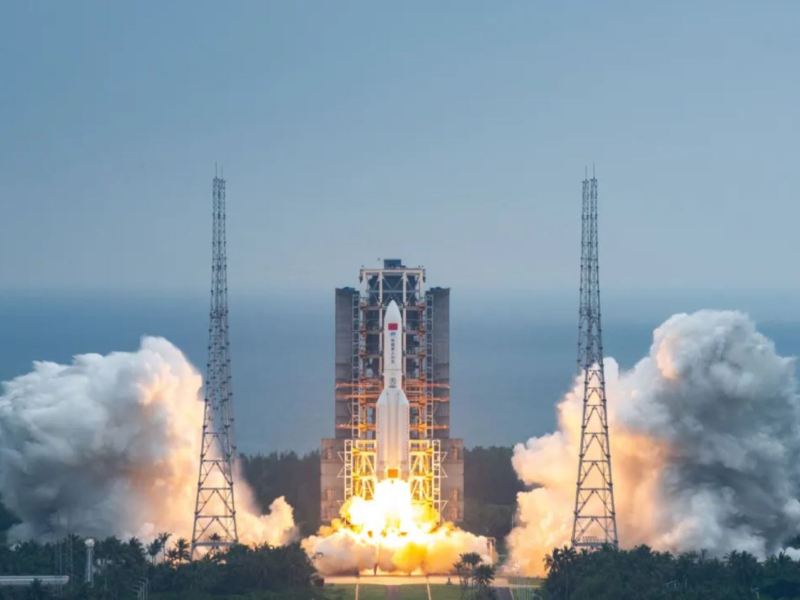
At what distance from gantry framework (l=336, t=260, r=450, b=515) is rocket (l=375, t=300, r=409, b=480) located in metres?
1.90

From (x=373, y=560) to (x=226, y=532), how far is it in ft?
18.2

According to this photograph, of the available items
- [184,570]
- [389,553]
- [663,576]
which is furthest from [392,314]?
[663,576]

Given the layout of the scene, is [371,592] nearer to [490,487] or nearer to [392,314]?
[392,314]

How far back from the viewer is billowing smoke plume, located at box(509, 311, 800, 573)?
90500 mm

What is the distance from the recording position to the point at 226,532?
301ft

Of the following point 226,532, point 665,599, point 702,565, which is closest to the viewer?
point 665,599

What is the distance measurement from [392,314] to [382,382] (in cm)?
375

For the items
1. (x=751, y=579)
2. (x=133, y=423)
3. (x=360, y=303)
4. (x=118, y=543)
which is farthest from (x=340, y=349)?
(x=751, y=579)

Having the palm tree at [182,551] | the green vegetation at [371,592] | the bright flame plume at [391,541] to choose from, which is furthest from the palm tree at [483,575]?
the palm tree at [182,551]

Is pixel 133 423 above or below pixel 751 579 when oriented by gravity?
above

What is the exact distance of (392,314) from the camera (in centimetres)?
9431

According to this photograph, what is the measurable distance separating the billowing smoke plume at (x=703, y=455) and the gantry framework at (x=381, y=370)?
6.80m

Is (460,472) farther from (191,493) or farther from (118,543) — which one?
(118,543)

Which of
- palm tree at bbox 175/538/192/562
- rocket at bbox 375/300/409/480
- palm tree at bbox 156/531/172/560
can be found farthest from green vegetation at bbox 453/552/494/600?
palm tree at bbox 156/531/172/560
